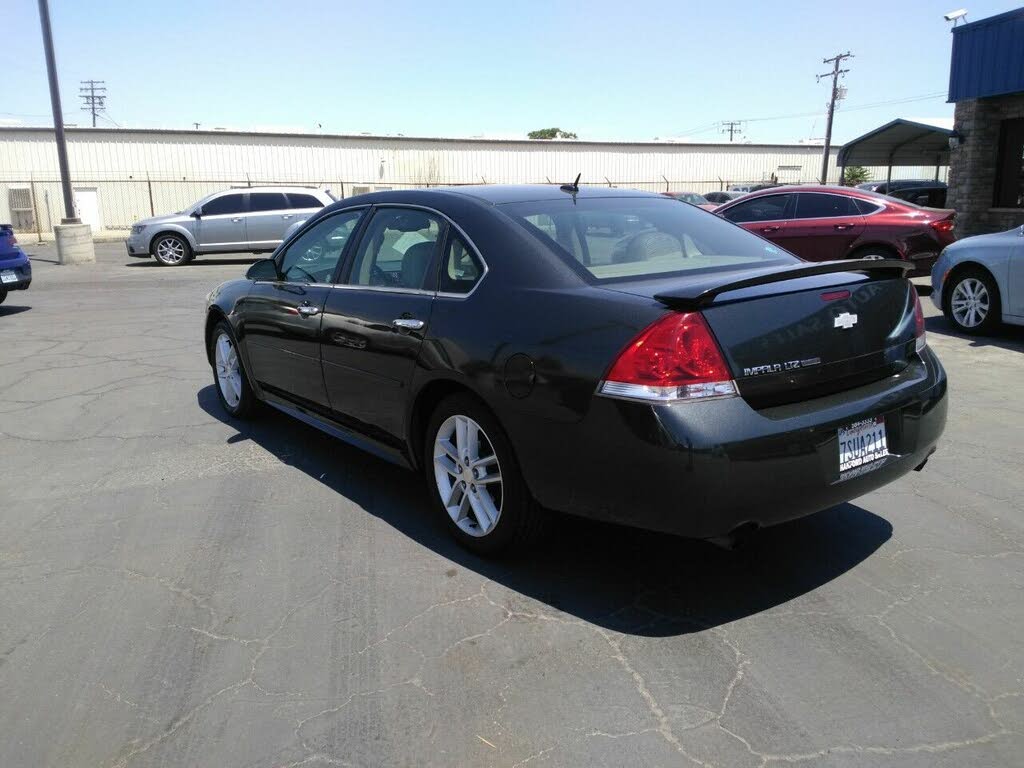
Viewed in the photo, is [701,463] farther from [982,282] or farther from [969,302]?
[969,302]

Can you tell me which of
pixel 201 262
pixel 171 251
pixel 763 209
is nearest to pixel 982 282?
pixel 763 209

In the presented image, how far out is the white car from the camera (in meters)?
8.17

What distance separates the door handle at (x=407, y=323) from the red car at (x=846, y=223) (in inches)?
320

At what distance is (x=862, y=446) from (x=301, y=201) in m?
19.1

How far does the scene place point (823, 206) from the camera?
39.8ft

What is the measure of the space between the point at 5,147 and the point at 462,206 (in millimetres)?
42679

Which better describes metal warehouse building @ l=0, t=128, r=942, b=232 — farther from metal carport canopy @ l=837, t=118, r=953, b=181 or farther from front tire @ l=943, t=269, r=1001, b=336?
front tire @ l=943, t=269, r=1001, b=336

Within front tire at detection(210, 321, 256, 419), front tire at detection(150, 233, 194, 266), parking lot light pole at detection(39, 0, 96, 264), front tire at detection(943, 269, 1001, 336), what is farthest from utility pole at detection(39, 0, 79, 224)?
front tire at detection(943, 269, 1001, 336)

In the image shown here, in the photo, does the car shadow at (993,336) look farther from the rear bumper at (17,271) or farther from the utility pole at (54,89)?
the utility pole at (54,89)

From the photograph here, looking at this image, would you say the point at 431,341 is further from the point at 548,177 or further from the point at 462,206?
the point at 548,177

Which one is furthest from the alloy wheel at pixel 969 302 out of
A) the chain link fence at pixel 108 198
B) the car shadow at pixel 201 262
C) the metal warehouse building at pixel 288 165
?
the metal warehouse building at pixel 288 165

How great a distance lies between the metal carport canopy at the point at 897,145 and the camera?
21.0 meters

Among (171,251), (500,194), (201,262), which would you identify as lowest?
(201,262)

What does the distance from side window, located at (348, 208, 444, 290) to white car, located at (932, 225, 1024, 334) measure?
6.55 metres
